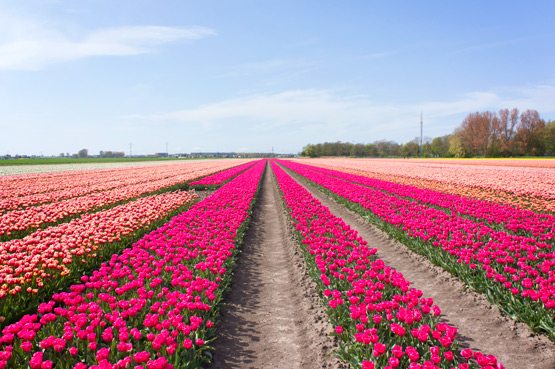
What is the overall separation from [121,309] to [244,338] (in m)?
1.88

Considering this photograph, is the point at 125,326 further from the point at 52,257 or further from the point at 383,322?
the point at 383,322

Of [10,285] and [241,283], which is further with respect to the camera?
[241,283]

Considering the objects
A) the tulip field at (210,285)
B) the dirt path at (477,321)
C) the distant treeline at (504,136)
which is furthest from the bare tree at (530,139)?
the dirt path at (477,321)

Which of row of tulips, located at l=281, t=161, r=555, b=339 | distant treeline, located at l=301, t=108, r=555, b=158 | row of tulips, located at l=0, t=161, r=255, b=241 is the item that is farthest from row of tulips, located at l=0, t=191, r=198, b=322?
distant treeline, located at l=301, t=108, r=555, b=158

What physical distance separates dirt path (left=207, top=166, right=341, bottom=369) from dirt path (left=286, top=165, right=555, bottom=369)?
6.96 ft

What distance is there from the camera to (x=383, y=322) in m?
4.21

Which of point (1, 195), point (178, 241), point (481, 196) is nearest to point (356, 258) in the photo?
point (178, 241)

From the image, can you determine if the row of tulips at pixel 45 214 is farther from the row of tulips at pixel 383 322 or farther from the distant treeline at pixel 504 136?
the distant treeline at pixel 504 136

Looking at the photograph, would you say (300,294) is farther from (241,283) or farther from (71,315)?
(71,315)

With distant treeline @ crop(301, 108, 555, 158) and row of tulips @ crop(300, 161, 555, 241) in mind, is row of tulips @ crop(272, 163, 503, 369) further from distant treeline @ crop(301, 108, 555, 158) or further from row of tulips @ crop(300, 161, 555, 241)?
distant treeline @ crop(301, 108, 555, 158)

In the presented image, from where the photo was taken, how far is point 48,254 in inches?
222

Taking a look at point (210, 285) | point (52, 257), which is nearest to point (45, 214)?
point (52, 257)

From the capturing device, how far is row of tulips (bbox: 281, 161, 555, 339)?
14.5ft

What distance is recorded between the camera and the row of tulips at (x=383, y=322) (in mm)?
3238
